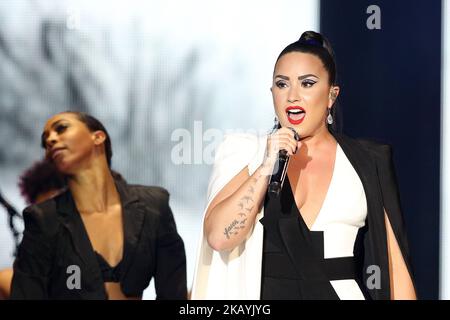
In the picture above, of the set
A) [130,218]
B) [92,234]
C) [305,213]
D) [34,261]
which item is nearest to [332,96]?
[305,213]

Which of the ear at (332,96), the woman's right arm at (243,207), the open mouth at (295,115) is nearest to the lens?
the woman's right arm at (243,207)

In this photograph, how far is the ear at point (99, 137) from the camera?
115 inches

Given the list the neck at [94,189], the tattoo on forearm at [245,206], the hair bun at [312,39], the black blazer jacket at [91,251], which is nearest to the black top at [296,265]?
the tattoo on forearm at [245,206]

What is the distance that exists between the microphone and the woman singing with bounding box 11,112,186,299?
932 mm

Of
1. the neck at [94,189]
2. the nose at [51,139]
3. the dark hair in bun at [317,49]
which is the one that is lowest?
the neck at [94,189]

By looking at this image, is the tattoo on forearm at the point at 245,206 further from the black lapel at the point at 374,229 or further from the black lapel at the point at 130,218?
the black lapel at the point at 130,218

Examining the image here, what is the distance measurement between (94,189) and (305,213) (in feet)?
3.21

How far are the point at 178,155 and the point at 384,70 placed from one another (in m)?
0.87

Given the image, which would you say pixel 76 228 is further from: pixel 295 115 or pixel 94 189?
pixel 295 115

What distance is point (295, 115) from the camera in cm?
237

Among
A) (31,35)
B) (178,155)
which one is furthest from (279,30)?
(31,35)

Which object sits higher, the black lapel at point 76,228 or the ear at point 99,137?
the ear at point 99,137

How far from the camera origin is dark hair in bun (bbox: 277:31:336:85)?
7.97 feet

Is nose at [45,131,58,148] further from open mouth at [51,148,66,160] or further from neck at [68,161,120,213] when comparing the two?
neck at [68,161,120,213]
